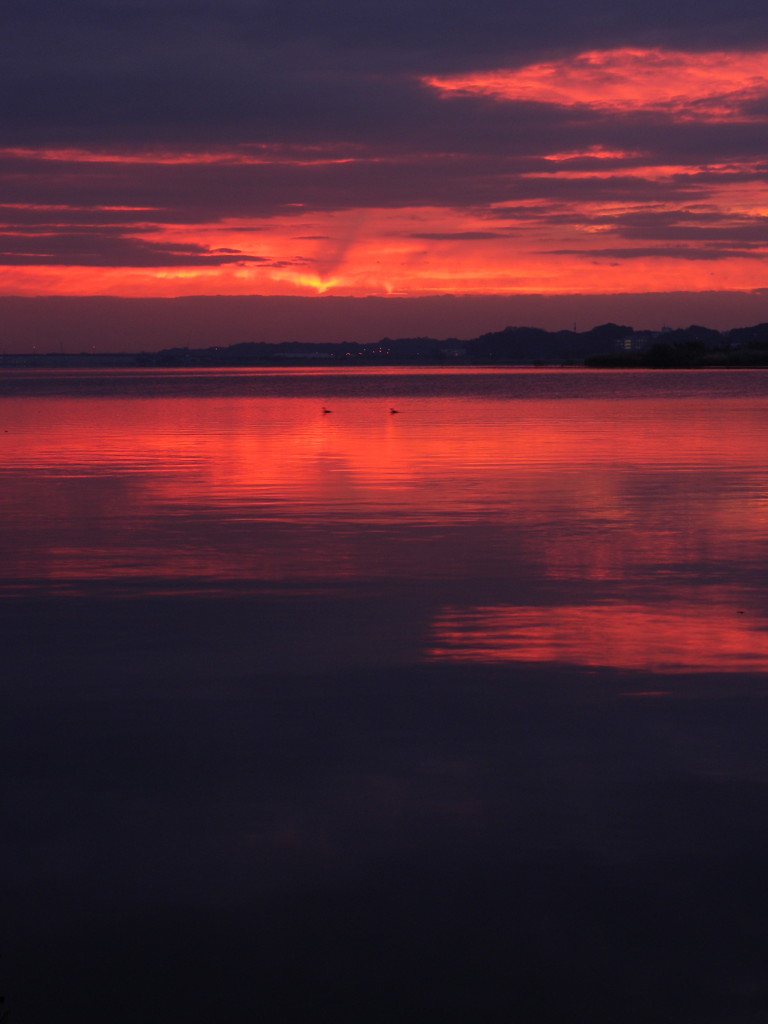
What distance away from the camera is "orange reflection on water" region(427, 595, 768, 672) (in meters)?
11.6

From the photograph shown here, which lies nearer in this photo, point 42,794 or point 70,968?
point 70,968

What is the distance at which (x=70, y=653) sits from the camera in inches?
478

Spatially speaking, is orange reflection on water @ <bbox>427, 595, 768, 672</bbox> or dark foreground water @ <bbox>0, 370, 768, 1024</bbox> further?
orange reflection on water @ <bbox>427, 595, 768, 672</bbox>

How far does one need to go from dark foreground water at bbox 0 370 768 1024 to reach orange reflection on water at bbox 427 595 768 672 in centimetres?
5

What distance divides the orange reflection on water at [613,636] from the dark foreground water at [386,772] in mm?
55

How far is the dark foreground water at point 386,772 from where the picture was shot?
6.20m

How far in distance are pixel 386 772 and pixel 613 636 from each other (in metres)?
4.40

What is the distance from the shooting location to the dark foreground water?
620 cm

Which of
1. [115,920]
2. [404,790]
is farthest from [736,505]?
[115,920]

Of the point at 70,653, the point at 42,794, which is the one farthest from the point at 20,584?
the point at 42,794

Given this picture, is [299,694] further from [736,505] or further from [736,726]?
[736,505]

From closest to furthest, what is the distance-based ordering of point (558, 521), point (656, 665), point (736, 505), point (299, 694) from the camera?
point (299, 694) < point (656, 665) < point (558, 521) < point (736, 505)

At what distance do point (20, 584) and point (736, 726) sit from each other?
9446mm

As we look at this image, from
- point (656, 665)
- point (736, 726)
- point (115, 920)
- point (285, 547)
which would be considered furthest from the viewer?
point (285, 547)
